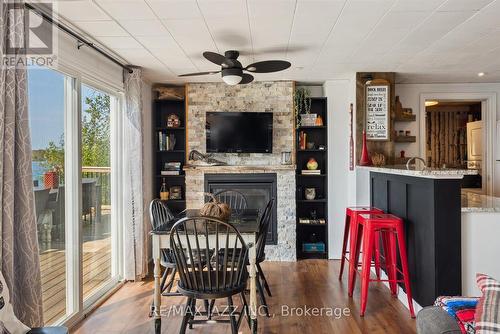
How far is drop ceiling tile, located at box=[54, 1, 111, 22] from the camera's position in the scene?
2.38 m

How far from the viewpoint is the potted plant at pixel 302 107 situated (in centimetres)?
480

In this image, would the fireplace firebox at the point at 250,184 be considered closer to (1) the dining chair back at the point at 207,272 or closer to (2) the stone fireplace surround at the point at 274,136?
(2) the stone fireplace surround at the point at 274,136

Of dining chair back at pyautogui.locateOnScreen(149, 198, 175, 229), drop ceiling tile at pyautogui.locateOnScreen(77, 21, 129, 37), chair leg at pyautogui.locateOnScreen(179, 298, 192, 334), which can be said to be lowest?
chair leg at pyautogui.locateOnScreen(179, 298, 192, 334)

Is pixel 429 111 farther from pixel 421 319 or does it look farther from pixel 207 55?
pixel 421 319

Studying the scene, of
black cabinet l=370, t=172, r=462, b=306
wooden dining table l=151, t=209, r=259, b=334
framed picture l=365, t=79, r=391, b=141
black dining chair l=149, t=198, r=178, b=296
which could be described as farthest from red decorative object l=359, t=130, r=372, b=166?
black dining chair l=149, t=198, r=178, b=296

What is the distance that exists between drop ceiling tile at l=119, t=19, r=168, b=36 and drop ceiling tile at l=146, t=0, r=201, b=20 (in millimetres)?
157

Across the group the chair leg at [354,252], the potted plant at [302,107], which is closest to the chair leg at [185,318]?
the chair leg at [354,252]

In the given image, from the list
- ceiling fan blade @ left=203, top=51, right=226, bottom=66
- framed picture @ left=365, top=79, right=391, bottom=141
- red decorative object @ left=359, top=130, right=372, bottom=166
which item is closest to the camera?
ceiling fan blade @ left=203, top=51, right=226, bottom=66

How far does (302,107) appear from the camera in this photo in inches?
192

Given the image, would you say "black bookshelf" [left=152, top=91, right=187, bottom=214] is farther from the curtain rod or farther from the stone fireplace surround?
the curtain rod

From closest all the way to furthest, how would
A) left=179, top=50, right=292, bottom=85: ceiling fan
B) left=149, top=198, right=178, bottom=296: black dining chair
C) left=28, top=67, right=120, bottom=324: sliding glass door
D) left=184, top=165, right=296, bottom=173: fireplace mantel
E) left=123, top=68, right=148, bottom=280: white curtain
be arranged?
left=28, top=67, right=120, bottom=324: sliding glass door
left=179, top=50, right=292, bottom=85: ceiling fan
left=149, top=198, right=178, bottom=296: black dining chair
left=123, top=68, right=148, bottom=280: white curtain
left=184, top=165, right=296, bottom=173: fireplace mantel

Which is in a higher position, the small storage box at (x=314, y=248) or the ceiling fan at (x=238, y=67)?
the ceiling fan at (x=238, y=67)

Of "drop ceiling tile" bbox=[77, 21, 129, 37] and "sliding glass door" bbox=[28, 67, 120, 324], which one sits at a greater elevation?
"drop ceiling tile" bbox=[77, 21, 129, 37]

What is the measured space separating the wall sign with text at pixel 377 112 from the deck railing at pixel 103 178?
3.25m
